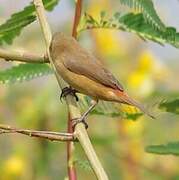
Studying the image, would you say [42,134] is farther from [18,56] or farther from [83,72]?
[83,72]

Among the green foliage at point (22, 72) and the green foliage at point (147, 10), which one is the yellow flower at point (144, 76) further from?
the green foliage at point (147, 10)

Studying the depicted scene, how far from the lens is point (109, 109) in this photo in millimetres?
1664

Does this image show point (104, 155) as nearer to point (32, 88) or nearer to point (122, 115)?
point (32, 88)

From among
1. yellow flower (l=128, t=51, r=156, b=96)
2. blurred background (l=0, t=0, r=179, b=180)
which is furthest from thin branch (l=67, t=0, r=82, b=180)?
yellow flower (l=128, t=51, r=156, b=96)

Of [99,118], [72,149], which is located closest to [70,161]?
[72,149]

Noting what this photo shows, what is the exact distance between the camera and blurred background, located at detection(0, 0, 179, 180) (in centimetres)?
264

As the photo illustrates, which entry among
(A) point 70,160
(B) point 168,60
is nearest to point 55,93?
(B) point 168,60

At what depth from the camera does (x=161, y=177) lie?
285 cm

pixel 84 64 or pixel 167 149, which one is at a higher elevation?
pixel 84 64

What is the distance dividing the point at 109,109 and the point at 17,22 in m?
0.31

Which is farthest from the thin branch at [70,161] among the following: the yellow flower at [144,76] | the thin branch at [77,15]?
the yellow flower at [144,76]

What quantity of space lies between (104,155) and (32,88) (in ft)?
1.80

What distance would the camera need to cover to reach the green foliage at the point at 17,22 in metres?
1.62

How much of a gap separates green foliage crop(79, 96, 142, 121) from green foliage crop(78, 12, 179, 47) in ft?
0.60
